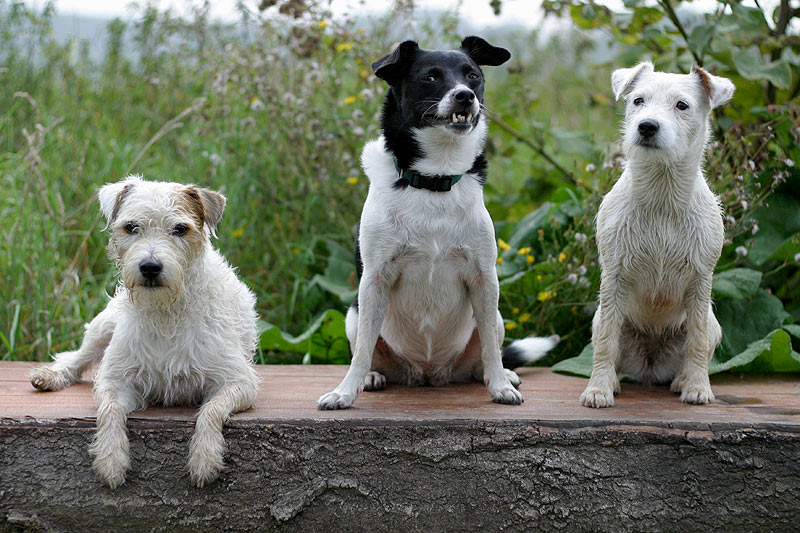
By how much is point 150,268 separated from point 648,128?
1.95 meters

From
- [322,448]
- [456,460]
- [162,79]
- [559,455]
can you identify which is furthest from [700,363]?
[162,79]

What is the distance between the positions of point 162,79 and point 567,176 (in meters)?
3.65

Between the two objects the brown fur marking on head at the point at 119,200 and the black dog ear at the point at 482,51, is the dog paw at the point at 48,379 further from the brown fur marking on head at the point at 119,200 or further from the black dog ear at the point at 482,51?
the black dog ear at the point at 482,51

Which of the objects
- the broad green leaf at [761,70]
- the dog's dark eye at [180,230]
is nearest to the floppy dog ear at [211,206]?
the dog's dark eye at [180,230]

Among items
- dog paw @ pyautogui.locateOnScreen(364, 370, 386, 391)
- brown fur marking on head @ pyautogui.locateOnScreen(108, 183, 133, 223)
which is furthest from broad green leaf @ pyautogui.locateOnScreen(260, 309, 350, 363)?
brown fur marking on head @ pyautogui.locateOnScreen(108, 183, 133, 223)

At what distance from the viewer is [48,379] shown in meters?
3.40

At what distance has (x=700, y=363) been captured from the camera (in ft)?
10.9

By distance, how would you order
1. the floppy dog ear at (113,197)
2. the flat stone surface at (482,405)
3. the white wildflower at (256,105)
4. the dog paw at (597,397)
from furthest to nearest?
the white wildflower at (256,105) < the dog paw at (597,397) < the floppy dog ear at (113,197) < the flat stone surface at (482,405)

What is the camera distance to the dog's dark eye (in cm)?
298

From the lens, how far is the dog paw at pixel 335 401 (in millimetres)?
3066

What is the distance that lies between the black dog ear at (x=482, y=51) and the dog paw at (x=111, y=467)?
2157mm

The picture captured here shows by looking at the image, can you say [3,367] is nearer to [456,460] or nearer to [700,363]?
[456,460]

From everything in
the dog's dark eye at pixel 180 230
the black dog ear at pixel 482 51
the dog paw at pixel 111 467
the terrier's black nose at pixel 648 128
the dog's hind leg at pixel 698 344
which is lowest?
the dog paw at pixel 111 467

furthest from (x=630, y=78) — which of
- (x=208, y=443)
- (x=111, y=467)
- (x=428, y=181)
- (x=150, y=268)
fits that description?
(x=111, y=467)
